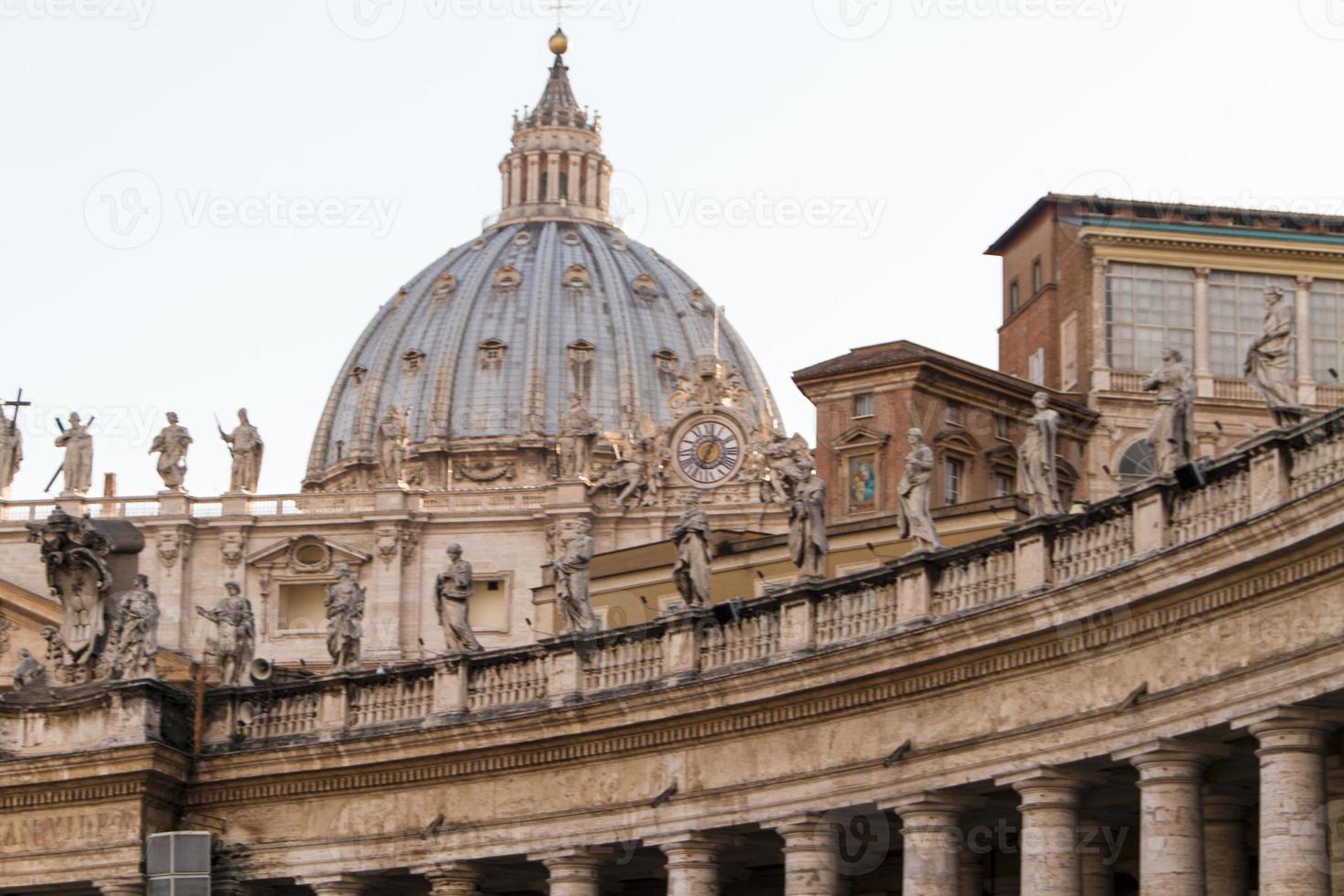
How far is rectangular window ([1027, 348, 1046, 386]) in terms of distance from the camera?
8962 cm

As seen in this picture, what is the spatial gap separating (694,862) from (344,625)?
10.3m

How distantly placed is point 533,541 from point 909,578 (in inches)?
A: 3894

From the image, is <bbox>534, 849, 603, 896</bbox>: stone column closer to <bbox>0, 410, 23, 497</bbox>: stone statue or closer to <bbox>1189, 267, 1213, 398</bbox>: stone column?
<bbox>1189, 267, 1213, 398</bbox>: stone column

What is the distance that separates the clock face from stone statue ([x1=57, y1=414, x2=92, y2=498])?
87.6ft

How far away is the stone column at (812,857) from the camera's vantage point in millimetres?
46250

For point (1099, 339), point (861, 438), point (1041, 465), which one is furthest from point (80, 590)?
point (1099, 339)

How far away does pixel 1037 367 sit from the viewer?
90.6m

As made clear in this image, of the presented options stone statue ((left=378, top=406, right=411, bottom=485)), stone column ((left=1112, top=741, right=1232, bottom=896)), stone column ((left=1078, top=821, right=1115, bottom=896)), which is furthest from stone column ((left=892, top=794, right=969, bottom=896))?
stone statue ((left=378, top=406, right=411, bottom=485))

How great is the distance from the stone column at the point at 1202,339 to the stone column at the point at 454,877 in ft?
127

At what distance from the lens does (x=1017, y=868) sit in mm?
48844

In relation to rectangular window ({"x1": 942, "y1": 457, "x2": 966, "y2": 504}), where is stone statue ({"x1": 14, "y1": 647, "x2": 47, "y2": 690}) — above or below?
below

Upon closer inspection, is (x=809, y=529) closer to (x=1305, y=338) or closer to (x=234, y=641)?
(x=234, y=641)

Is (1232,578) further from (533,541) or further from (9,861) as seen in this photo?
(533,541)

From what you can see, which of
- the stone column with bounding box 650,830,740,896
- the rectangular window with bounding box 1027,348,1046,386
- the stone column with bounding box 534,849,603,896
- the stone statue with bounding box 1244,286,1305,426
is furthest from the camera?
the rectangular window with bounding box 1027,348,1046,386
